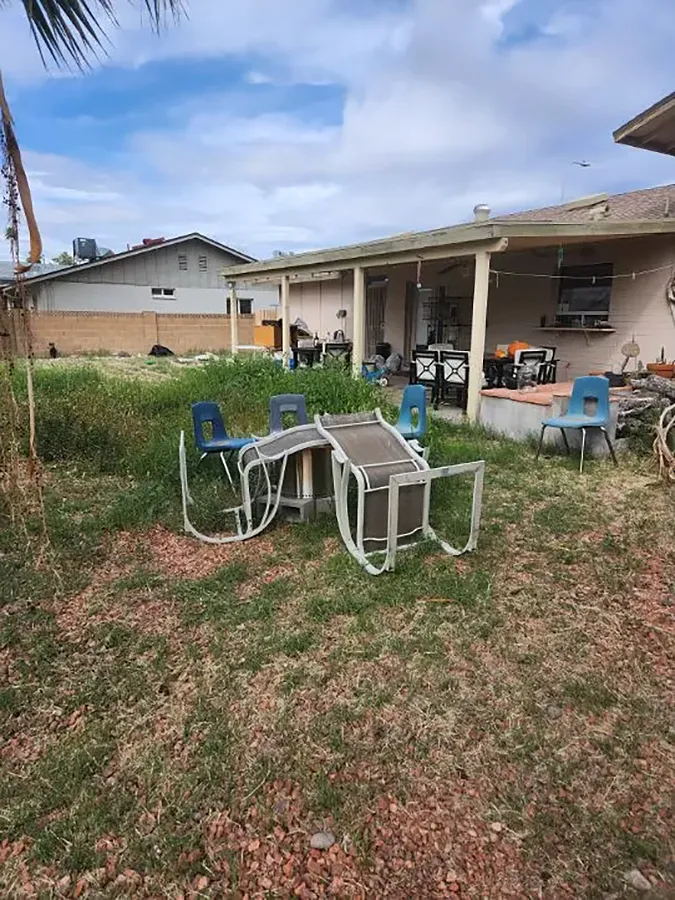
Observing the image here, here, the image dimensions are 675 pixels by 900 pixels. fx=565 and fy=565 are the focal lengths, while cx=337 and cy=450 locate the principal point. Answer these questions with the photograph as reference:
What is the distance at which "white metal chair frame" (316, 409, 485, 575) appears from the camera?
134 inches

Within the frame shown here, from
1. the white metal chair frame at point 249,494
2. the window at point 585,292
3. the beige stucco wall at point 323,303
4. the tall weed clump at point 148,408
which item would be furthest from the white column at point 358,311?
the white metal chair frame at point 249,494

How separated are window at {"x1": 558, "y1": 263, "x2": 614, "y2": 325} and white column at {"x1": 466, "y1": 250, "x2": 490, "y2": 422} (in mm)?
2368

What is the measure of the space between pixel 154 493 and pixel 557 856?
3.93m

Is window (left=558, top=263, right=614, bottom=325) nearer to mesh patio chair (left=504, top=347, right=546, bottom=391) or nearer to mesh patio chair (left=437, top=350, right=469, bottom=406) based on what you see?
mesh patio chair (left=504, top=347, right=546, bottom=391)

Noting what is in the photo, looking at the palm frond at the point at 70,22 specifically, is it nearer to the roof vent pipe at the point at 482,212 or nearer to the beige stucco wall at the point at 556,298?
the beige stucco wall at the point at 556,298

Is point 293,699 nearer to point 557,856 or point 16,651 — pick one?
point 557,856

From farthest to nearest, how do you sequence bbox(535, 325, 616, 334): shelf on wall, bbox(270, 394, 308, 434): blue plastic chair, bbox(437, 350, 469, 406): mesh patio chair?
bbox(535, 325, 616, 334): shelf on wall < bbox(437, 350, 469, 406): mesh patio chair < bbox(270, 394, 308, 434): blue plastic chair

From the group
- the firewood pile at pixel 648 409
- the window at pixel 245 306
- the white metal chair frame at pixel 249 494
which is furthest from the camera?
the window at pixel 245 306

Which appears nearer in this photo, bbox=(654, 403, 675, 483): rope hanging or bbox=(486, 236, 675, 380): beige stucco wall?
bbox=(654, 403, 675, 483): rope hanging

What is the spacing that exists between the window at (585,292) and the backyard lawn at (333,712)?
533cm

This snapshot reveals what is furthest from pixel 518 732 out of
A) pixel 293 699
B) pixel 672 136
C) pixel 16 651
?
pixel 672 136

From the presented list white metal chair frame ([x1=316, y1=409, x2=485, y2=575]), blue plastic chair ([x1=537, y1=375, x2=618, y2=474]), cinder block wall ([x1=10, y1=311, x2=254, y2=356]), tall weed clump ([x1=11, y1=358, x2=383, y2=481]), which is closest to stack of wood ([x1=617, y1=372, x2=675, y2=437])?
blue plastic chair ([x1=537, y1=375, x2=618, y2=474])

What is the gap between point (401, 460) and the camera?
3779 mm

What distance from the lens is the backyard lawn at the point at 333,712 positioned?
1.70 metres
